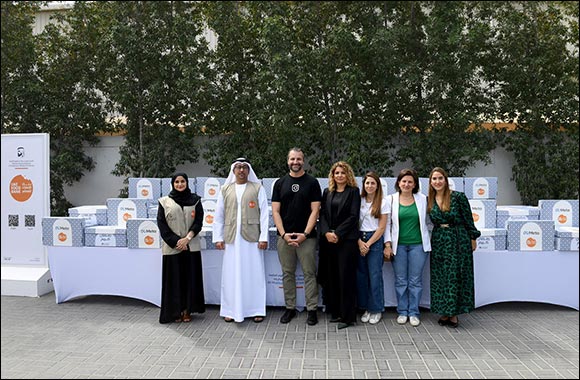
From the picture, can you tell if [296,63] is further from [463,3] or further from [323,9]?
[463,3]

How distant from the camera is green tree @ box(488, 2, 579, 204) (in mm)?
8086

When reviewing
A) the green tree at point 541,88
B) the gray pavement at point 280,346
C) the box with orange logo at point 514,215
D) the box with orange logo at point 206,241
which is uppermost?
the green tree at point 541,88

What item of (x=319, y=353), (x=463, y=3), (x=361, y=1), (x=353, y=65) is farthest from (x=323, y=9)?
(x=319, y=353)

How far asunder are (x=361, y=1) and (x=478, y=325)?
6.19 meters

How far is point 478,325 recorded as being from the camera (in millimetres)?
4516

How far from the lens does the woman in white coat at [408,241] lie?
445 centimetres

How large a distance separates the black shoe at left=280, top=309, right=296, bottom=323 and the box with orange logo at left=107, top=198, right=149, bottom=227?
7.69 ft

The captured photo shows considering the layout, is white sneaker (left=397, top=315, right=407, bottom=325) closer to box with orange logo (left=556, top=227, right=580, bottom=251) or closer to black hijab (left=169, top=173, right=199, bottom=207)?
box with orange logo (left=556, top=227, right=580, bottom=251)

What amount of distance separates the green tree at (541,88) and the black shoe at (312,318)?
5.76 meters

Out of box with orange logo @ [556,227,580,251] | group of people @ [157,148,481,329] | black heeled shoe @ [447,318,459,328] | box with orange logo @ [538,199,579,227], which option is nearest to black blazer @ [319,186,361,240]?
group of people @ [157,148,481,329]

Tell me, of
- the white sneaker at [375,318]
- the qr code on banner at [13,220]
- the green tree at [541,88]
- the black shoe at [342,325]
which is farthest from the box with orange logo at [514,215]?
the qr code on banner at [13,220]

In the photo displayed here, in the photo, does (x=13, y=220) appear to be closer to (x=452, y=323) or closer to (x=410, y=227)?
(x=410, y=227)

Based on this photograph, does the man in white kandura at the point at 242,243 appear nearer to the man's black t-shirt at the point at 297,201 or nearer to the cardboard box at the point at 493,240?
the man's black t-shirt at the point at 297,201

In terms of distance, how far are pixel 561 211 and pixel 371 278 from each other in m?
2.91
